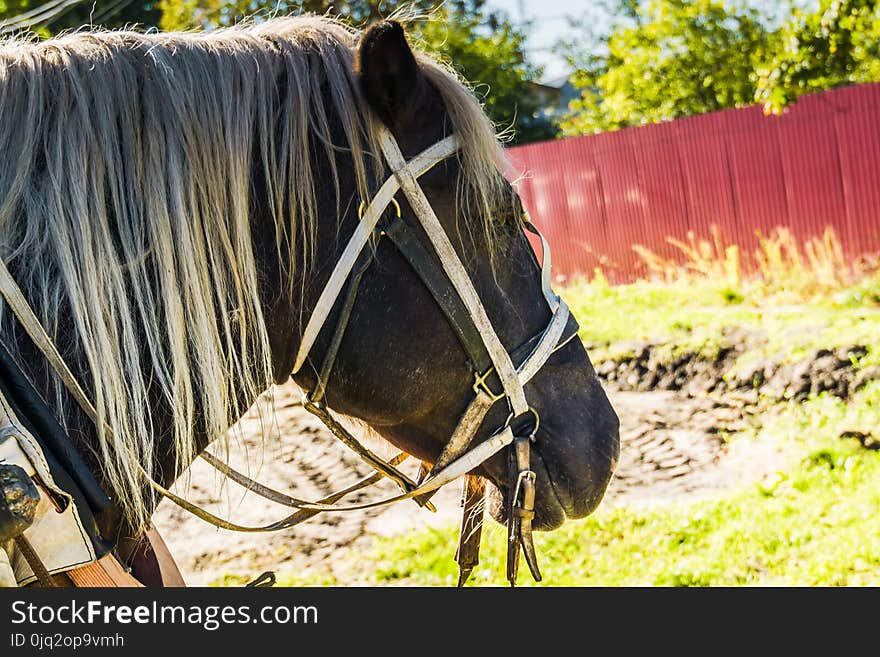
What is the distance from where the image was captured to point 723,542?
4113 mm

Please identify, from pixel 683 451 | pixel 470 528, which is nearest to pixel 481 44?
pixel 683 451

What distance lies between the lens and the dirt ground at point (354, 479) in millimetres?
4789

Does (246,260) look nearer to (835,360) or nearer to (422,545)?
(422,545)

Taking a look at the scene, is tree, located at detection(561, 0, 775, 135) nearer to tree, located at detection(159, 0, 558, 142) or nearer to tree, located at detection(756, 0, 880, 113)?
tree, located at detection(159, 0, 558, 142)

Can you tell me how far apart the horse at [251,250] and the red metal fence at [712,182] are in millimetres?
6656

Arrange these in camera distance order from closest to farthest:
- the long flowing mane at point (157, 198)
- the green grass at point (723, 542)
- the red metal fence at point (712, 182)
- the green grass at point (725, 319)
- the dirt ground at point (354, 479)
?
the long flowing mane at point (157, 198) → the green grass at point (723, 542) → the dirt ground at point (354, 479) → the green grass at point (725, 319) → the red metal fence at point (712, 182)

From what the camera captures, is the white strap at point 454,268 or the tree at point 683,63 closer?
the white strap at point 454,268

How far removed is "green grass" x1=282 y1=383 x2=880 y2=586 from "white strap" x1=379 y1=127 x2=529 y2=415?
2.45 metres

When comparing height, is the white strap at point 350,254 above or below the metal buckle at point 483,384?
above

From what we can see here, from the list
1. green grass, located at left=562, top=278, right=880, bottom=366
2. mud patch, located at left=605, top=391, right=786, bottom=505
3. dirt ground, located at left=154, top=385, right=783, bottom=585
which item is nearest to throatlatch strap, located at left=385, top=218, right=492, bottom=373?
dirt ground, located at left=154, top=385, right=783, bottom=585

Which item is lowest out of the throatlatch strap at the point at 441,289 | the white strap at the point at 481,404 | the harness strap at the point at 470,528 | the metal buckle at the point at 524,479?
the harness strap at the point at 470,528

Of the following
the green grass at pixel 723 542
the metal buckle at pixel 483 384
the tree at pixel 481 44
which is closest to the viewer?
the metal buckle at pixel 483 384

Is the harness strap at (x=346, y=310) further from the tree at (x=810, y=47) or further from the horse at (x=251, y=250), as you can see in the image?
the tree at (x=810, y=47)

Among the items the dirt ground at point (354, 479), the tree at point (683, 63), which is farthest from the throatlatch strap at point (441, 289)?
the tree at point (683, 63)
